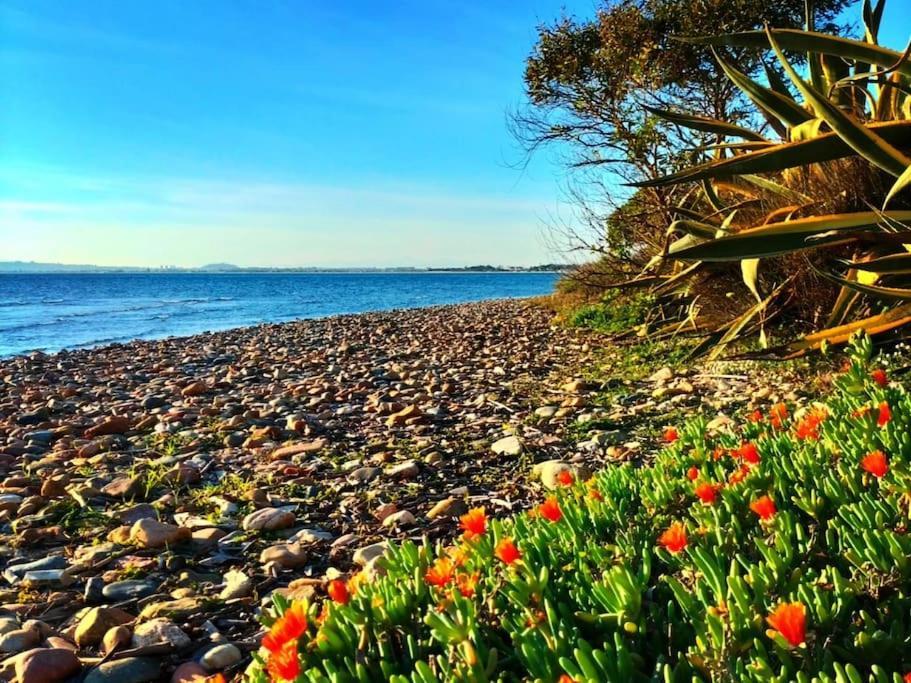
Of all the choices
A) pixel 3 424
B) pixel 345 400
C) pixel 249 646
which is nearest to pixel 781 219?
pixel 345 400

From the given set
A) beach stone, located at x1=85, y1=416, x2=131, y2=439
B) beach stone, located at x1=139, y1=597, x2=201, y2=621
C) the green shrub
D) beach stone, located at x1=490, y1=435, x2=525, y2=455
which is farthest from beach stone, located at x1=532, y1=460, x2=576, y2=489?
the green shrub

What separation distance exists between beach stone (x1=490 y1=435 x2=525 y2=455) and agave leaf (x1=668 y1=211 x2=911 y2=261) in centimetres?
143

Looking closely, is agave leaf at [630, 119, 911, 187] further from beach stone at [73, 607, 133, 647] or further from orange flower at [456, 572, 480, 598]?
beach stone at [73, 607, 133, 647]

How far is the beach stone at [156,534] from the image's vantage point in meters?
3.04

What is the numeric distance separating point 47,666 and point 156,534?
1.04 metres

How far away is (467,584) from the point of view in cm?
137

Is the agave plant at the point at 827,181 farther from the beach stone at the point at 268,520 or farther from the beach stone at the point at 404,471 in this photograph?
the beach stone at the point at 268,520

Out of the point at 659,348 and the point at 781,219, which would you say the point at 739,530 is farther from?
the point at 659,348

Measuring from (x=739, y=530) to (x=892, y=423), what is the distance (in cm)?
85

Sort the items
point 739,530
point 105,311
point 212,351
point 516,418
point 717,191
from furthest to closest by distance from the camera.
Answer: point 105,311, point 212,351, point 717,191, point 516,418, point 739,530

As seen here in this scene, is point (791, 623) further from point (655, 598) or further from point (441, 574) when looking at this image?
point (441, 574)

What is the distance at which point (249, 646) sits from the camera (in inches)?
86.1

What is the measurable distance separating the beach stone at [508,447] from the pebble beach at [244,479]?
0.01 meters

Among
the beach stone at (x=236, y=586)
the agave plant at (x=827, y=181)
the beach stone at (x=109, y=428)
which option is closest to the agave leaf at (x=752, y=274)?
the agave plant at (x=827, y=181)
